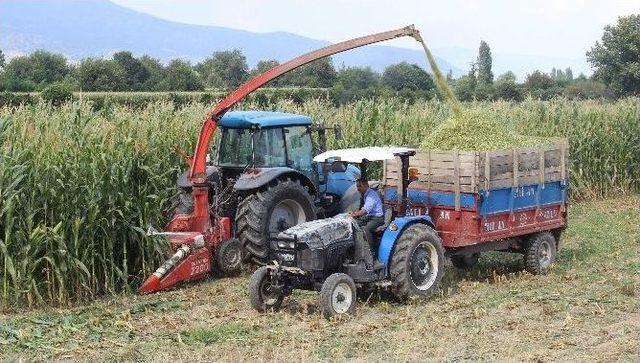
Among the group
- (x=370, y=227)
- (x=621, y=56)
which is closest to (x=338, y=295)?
(x=370, y=227)

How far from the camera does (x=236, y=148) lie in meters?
11.9

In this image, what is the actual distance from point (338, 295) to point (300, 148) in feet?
11.7

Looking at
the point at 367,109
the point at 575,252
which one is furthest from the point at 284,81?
the point at 575,252

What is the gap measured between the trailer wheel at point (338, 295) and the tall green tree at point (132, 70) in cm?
1925

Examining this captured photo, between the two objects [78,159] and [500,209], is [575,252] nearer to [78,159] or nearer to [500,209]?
[500,209]

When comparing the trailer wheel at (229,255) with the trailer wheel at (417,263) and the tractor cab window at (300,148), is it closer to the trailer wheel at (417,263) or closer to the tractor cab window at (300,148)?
the tractor cab window at (300,148)

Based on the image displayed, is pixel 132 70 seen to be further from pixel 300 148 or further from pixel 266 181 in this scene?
pixel 266 181

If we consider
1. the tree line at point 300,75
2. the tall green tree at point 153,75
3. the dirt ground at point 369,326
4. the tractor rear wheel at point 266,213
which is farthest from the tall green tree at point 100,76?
the dirt ground at point 369,326

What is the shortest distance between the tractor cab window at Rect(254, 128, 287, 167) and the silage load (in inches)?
76.8

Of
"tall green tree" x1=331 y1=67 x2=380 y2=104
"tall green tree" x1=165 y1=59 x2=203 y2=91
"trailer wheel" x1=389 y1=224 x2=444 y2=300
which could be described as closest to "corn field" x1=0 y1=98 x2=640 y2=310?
"trailer wheel" x1=389 y1=224 x2=444 y2=300

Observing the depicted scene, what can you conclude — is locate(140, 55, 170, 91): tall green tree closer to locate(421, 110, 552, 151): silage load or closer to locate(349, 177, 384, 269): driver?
locate(421, 110, 552, 151): silage load

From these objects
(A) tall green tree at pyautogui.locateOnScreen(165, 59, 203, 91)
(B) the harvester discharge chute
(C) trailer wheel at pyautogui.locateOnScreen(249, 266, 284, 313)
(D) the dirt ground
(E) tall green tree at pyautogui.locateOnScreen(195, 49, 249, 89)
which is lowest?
(D) the dirt ground

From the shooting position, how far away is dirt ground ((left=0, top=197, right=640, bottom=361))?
7.41 meters

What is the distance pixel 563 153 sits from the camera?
462 inches
